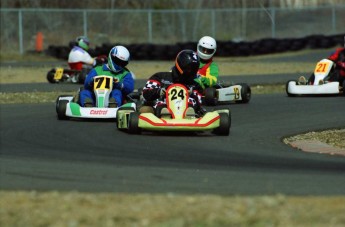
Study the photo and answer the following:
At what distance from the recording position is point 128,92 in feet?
50.1

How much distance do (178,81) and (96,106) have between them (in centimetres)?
175

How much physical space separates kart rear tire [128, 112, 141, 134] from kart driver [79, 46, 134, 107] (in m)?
2.26

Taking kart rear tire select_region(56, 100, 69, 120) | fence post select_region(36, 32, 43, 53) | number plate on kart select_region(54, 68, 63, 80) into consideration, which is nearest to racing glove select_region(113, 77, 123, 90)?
Answer: kart rear tire select_region(56, 100, 69, 120)

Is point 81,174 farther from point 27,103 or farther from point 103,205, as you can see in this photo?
point 27,103

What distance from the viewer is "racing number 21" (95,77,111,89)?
1484cm

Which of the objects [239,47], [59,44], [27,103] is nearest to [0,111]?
[27,103]

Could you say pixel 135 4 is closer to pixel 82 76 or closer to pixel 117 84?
pixel 82 76

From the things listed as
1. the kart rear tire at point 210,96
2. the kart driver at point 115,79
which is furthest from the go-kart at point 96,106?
the kart rear tire at point 210,96

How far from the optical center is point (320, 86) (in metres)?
18.6

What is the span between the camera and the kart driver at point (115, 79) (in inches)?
586

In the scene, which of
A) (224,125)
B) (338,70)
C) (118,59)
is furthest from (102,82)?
(338,70)

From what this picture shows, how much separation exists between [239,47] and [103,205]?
2863 centimetres

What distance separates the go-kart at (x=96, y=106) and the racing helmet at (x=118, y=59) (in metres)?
0.42

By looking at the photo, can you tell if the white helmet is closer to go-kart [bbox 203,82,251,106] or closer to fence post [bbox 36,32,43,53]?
go-kart [bbox 203,82,251,106]
